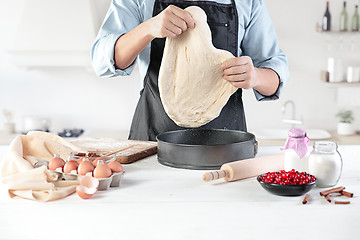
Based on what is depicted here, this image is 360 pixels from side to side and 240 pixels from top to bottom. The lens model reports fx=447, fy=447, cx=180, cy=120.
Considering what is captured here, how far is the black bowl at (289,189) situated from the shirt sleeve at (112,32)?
79cm

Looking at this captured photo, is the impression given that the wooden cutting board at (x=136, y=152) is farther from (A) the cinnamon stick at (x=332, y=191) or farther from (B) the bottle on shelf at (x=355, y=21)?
(B) the bottle on shelf at (x=355, y=21)

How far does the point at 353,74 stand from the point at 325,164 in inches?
111

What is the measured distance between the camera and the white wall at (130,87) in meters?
3.90

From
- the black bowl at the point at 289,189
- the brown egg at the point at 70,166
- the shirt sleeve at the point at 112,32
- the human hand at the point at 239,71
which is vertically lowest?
the black bowl at the point at 289,189

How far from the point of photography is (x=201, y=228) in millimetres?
973

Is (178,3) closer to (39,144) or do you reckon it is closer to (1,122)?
(39,144)

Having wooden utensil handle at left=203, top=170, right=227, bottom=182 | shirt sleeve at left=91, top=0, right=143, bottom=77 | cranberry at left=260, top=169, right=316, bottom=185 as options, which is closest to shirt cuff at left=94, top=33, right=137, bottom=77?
shirt sleeve at left=91, top=0, right=143, bottom=77

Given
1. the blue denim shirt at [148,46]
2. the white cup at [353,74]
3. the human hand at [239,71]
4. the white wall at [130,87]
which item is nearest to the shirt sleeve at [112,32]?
the blue denim shirt at [148,46]

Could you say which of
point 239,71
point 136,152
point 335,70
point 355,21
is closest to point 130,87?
point 335,70

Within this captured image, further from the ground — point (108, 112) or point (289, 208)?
point (289, 208)

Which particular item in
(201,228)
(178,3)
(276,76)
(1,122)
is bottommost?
(1,122)

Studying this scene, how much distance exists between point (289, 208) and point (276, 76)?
798 millimetres

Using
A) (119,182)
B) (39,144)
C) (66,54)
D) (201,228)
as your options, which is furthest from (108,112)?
(201,228)

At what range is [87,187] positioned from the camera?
3.64 ft
